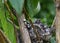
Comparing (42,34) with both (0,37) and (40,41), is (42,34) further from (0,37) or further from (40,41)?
(0,37)

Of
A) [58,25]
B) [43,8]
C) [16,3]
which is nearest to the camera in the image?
[58,25]

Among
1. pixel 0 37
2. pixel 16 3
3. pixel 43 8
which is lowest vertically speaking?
pixel 43 8

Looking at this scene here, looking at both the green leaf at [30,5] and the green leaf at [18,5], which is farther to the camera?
the green leaf at [30,5]

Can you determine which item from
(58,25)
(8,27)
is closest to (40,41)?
(8,27)

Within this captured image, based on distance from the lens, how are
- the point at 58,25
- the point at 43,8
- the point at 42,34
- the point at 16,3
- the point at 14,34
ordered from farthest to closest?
the point at 43,8
the point at 42,34
the point at 14,34
the point at 16,3
the point at 58,25

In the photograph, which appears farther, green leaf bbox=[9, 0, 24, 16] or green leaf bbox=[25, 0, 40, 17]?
green leaf bbox=[25, 0, 40, 17]

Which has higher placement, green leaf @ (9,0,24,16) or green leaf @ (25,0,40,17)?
green leaf @ (9,0,24,16)

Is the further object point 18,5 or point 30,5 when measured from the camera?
point 30,5

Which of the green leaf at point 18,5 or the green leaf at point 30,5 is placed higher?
the green leaf at point 18,5

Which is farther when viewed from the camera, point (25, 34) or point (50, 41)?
point (50, 41)

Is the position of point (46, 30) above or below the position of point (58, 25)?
below
